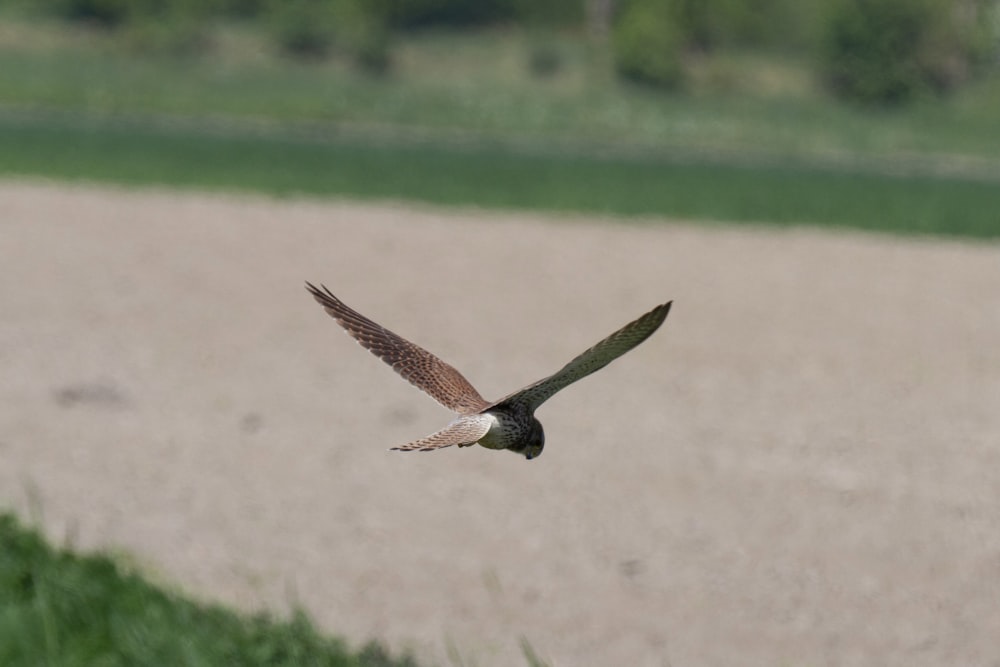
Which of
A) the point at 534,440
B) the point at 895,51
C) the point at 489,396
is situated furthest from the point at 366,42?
the point at 534,440

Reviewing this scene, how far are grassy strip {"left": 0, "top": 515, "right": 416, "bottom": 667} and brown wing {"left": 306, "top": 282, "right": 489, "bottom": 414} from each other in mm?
4279

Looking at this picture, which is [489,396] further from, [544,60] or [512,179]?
[544,60]

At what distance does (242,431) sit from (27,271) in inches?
280

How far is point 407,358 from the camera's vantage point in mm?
2275

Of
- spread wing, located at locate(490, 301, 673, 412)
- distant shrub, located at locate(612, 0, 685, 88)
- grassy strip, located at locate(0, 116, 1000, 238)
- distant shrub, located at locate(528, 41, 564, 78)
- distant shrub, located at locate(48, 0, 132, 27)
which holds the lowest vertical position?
distant shrub, located at locate(48, 0, 132, 27)

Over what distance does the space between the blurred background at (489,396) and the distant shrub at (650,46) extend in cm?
2651

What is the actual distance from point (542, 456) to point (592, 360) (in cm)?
591

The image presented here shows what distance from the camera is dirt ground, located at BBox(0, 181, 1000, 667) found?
30.1 feet

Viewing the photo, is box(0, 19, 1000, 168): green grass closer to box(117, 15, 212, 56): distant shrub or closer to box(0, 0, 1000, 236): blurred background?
box(0, 0, 1000, 236): blurred background

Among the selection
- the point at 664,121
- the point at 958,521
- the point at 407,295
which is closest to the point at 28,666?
the point at 958,521

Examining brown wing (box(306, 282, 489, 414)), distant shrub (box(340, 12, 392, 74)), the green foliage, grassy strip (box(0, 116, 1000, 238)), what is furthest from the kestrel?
distant shrub (box(340, 12, 392, 74))

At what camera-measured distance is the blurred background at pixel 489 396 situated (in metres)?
8.84

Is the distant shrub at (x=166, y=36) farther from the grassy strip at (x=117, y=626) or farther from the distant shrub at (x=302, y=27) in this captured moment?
the grassy strip at (x=117, y=626)

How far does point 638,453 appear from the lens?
12.1m
